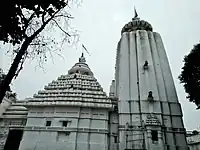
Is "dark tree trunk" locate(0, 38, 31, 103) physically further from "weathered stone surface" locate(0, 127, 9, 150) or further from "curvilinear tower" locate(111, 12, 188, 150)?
"weathered stone surface" locate(0, 127, 9, 150)

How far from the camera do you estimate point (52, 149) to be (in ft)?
60.4

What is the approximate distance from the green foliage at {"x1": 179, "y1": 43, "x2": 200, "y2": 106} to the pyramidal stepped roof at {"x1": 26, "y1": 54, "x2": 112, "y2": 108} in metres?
8.24

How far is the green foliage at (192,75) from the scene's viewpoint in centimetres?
1683

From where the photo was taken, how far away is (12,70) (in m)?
6.62

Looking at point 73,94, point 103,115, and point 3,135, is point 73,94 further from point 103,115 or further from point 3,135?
point 3,135

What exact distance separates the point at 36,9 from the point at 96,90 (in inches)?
660

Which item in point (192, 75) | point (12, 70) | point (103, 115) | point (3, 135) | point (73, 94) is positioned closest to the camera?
point (12, 70)

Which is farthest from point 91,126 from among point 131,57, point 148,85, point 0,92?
point 0,92

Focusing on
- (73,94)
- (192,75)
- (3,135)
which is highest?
(192,75)

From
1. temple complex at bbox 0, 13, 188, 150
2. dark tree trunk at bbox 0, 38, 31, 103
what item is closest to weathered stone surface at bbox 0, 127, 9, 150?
temple complex at bbox 0, 13, 188, 150

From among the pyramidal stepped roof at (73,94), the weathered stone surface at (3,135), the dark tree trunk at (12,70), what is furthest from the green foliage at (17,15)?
the weathered stone surface at (3,135)

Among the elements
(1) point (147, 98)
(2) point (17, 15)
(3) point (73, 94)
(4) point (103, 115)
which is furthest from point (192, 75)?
(2) point (17, 15)

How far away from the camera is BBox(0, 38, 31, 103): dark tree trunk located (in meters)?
6.34

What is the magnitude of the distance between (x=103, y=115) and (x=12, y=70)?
15.1 metres
